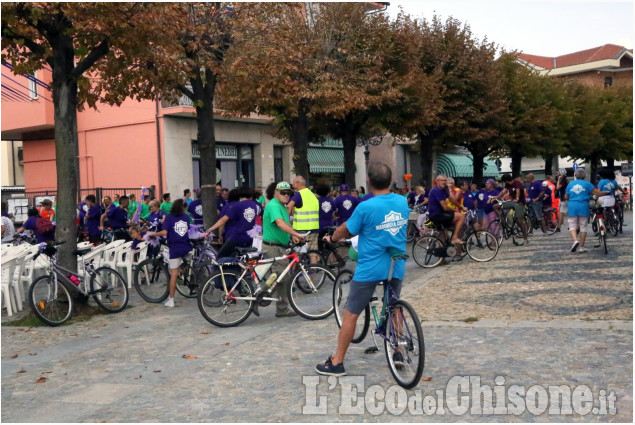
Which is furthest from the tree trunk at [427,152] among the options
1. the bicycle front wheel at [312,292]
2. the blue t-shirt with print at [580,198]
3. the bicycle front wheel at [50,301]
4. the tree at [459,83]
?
the bicycle front wheel at [50,301]

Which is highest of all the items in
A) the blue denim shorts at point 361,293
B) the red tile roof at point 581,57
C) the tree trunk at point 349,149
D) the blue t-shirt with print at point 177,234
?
the red tile roof at point 581,57

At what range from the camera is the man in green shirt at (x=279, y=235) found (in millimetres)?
9977

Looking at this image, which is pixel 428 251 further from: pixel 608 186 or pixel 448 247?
pixel 608 186

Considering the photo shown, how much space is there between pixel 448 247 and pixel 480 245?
795mm

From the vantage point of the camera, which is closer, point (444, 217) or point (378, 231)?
point (378, 231)

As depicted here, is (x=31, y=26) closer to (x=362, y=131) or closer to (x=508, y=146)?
(x=362, y=131)

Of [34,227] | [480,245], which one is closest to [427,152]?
[480,245]

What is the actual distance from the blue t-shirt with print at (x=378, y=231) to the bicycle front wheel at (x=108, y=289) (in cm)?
573

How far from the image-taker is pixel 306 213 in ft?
43.4

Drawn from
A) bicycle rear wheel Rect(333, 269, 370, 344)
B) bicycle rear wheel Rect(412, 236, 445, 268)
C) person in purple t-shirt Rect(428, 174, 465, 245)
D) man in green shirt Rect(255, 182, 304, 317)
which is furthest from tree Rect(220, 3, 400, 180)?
bicycle rear wheel Rect(333, 269, 370, 344)

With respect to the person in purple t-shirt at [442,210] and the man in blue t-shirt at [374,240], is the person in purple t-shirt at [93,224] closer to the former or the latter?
the person in purple t-shirt at [442,210]

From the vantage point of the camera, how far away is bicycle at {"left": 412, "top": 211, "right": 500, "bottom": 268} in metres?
15.4

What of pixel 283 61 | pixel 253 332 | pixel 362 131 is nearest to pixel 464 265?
pixel 283 61

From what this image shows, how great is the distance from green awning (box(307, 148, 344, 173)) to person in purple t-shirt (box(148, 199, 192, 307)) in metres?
25.8
